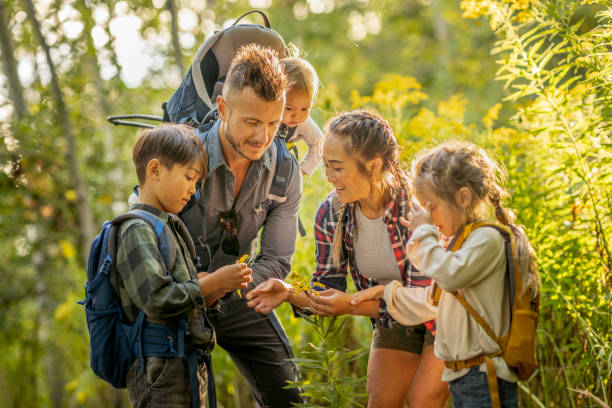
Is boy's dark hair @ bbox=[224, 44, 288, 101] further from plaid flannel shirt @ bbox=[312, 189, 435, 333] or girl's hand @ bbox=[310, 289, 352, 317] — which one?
girl's hand @ bbox=[310, 289, 352, 317]

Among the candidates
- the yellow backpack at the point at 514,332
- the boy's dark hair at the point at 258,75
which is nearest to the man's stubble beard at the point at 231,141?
the boy's dark hair at the point at 258,75

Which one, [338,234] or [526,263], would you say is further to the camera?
[338,234]

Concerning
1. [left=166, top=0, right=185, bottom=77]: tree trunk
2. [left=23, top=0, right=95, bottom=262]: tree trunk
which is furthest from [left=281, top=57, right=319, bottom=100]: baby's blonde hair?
[left=23, top=0, right=95, bottom=262]: tree trunk

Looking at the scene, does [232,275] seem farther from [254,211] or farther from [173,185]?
[254,211]

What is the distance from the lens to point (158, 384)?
188 cm

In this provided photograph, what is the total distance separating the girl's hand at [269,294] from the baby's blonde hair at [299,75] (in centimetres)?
96

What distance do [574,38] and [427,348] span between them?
1.48 meters

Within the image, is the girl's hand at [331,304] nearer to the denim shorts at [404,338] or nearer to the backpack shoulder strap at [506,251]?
the denim shorts at [404,338]

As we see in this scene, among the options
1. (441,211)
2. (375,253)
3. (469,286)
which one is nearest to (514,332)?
(469,286)

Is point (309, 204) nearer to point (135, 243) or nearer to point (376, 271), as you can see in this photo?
point (376, 271)

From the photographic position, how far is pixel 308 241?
3809 mm

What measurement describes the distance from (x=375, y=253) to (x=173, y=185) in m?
0.82

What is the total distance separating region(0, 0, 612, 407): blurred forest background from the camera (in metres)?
2.56

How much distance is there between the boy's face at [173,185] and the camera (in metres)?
2.02
